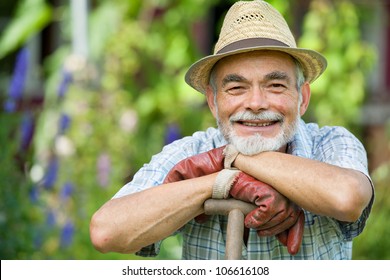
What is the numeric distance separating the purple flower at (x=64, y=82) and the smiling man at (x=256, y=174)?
3.23 meters

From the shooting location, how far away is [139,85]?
7.86m

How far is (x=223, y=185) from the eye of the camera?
2502 millimetres

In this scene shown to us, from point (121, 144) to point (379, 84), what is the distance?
4090 mm

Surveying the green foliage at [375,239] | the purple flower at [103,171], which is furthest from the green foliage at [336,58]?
the purple flower at [103,171]

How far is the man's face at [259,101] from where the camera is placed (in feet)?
8.44

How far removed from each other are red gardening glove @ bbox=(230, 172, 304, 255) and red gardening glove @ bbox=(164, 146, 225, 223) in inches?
4.2

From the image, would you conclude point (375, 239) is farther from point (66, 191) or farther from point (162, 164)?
point (162, 164)

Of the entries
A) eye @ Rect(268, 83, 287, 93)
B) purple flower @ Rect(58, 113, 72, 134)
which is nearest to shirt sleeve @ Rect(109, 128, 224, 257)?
eye @ Rect(268, 83, 287, 93)

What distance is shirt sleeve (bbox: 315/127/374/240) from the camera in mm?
2607

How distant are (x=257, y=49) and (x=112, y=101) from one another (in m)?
3.89

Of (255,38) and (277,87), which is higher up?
(255,38)

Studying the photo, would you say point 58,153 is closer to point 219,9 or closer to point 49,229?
point 49,229

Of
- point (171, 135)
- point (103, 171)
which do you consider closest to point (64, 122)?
point (103, 171)

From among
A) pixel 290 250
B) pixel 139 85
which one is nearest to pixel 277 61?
pixel 290 250
